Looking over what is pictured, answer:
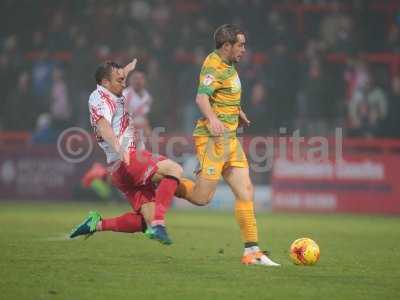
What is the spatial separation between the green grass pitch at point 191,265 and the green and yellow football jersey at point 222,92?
4.57ft

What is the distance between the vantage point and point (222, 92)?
32.7 ft

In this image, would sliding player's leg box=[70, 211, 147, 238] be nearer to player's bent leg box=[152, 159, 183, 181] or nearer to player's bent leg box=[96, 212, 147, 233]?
player's bent leg box=[96, 212, 147, 233]

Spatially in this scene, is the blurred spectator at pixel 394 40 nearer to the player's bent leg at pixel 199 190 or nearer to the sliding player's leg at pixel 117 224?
the player's bent leg at pixel 199 190

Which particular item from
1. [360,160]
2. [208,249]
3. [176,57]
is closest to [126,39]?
[176,57]

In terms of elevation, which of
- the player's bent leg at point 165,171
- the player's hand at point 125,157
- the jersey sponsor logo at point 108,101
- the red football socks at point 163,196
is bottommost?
the red football socks at point 163,196

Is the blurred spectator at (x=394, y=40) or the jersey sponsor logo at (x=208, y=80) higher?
the blurred spectator at (x=394, y=40)

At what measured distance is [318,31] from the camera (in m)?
22.0

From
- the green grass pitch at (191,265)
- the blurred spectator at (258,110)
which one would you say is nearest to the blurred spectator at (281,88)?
the blurred spectator at (258,110)

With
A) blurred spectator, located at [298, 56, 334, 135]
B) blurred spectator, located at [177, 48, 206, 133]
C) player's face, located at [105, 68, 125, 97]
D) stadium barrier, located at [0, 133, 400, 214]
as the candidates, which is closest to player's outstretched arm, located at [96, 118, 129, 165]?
player's face, located at [105, 68, 125, 97]

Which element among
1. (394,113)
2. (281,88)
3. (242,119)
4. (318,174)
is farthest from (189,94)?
(242,119)

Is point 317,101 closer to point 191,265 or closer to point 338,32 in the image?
point 338,32

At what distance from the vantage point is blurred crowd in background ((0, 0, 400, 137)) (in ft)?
66.8

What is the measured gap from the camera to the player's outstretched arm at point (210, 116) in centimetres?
949

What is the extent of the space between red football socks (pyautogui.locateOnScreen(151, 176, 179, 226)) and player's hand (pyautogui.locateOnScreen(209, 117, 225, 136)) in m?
0.86
